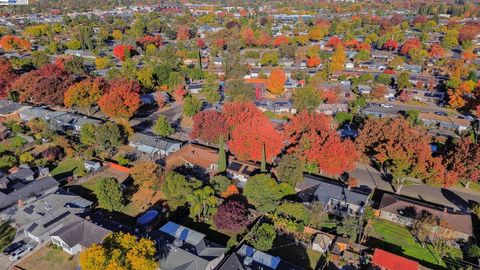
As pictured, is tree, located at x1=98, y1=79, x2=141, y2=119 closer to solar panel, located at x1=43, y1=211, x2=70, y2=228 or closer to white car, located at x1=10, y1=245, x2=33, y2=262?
solar panel, located at x1=43, y1=211, x2=70, y2=228

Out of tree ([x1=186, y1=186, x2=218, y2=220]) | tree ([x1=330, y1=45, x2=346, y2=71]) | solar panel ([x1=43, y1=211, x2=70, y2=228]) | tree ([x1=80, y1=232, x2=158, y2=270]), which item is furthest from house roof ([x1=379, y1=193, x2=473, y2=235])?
tree ([x1=330, y1=45, x2=346, y2=71])

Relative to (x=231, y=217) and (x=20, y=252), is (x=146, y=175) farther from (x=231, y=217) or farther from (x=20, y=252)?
(x=20, y=252)

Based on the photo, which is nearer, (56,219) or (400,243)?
(400,243)

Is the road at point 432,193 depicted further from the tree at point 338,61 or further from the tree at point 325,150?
the tree at point 338,61

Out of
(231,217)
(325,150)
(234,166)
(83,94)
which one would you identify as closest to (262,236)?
(231,217)

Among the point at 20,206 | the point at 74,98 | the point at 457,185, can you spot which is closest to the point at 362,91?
the point at 457,185

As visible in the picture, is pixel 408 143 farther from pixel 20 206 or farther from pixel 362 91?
Result: pixel 20 206
